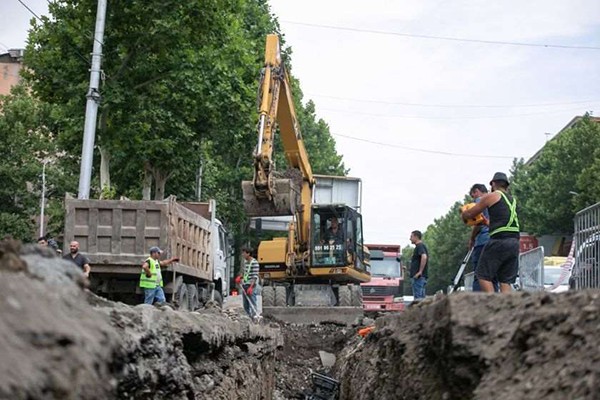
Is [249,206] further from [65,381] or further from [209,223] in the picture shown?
[65,381]

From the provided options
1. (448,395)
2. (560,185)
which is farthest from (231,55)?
(560,185)

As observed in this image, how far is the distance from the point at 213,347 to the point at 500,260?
13.9 feet

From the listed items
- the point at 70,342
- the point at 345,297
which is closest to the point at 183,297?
the point at 345,297

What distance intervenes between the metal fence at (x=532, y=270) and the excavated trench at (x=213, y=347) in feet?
35.4

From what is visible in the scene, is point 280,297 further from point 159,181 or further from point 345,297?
point 159,181

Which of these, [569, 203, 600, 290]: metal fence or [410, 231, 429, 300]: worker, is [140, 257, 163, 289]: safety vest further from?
[569, 203, 600, 290]: metal fence

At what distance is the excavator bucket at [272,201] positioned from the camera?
55.8 ft

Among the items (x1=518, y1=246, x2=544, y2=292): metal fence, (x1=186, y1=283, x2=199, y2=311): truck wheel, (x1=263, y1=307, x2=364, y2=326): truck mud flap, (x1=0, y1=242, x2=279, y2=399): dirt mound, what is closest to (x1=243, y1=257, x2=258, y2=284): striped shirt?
(x1=186, y1=283, x2=199, y2=311): truck wheel

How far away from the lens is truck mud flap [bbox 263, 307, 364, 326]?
2067cm

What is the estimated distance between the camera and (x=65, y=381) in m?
1.74

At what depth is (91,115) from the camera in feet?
60.8

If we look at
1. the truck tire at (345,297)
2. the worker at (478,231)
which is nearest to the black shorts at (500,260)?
the worker at (478,231)

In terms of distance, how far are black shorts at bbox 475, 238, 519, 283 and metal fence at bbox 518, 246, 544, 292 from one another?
7.45 metres

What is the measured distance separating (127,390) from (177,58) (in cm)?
2027
